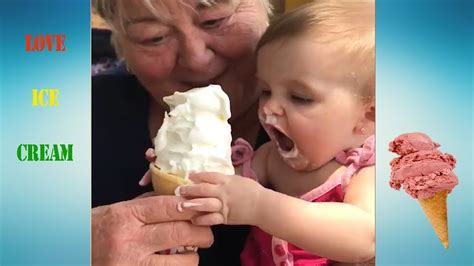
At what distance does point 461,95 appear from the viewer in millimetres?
1834

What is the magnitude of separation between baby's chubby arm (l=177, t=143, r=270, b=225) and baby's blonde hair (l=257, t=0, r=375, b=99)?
0.34m

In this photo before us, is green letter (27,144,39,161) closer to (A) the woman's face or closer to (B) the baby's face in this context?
Answer: (A) the woman's face

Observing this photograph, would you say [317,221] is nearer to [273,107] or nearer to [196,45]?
[273,107]

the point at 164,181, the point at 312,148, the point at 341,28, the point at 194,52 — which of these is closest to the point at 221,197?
the point at 164,181

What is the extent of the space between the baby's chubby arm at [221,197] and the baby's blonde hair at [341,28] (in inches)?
13.5

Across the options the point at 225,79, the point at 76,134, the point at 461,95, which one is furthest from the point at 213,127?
the point at 461,95

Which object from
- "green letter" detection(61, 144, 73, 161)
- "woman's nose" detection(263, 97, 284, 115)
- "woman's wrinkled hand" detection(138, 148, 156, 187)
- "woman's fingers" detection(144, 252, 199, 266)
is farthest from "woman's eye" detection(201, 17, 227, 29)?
"woman's fingers" detection(144, 252, 199, 266)

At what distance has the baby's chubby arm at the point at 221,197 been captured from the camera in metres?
1.72

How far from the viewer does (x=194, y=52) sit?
178cm

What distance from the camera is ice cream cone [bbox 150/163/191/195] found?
5.61 ft

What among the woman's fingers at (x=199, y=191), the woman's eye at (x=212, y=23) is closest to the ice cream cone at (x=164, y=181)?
the woman's fingers at (x=199, y=191)

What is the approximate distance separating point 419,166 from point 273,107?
16.4 inches

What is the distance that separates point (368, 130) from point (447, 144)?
223 mm

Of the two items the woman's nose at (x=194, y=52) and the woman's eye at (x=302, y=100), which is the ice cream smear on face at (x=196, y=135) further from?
the woman's eye at (x=302, y=100)
